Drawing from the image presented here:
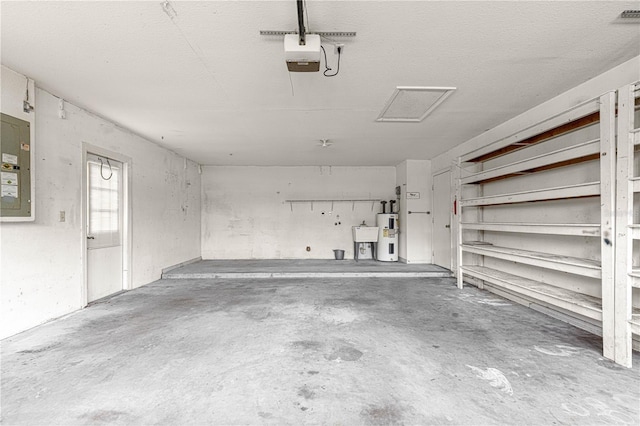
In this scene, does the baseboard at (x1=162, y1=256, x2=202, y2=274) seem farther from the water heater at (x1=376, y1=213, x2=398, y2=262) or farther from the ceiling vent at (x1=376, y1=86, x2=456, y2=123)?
the ceiling vent at (x1=376, y1=86, x2=456, y2=123)

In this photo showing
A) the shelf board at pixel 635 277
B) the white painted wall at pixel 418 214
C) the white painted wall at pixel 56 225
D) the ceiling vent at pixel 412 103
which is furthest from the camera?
the white painted wall at pixel 418 214

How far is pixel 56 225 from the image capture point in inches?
125

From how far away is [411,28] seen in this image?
81.0 inches

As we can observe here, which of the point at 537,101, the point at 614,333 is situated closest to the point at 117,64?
the point at 537,101

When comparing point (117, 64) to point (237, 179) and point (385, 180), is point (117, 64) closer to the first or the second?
point (237, 179)

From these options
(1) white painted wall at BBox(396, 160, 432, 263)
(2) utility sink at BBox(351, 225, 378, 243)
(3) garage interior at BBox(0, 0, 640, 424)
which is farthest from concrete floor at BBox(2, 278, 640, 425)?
(2) utility sink at BBox(351, 225, 378, 243)

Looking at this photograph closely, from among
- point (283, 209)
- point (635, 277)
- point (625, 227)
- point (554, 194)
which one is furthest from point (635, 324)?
point (283, 209)

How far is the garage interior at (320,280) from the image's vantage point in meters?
1.86

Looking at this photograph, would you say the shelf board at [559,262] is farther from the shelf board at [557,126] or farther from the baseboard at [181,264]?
the baseboard at [181,264]

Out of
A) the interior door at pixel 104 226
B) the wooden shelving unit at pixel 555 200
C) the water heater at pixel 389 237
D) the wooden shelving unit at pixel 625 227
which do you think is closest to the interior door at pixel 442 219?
the wooden shelving unit at pixel 555 200

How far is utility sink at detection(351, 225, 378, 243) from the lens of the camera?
6906 mm

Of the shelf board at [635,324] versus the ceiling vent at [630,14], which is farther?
the shelf board at [635,324]

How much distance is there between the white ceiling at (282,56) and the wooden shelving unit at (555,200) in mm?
468

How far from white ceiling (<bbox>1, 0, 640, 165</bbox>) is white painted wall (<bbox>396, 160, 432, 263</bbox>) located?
2455 mm
